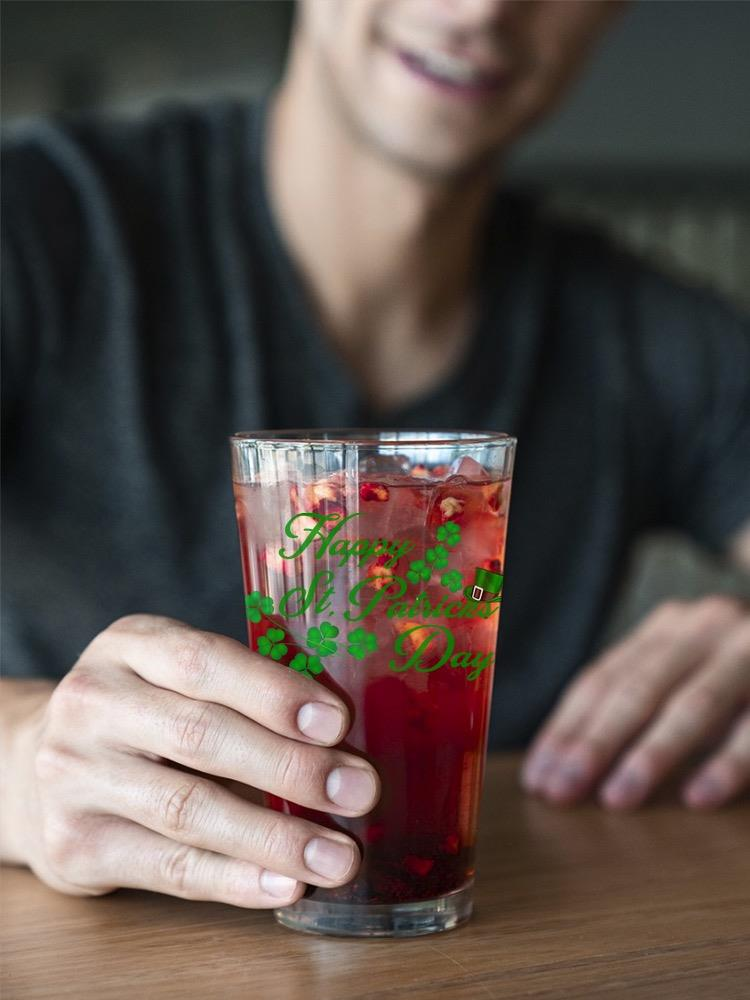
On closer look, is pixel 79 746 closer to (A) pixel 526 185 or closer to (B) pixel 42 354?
(B) pixel 42 354

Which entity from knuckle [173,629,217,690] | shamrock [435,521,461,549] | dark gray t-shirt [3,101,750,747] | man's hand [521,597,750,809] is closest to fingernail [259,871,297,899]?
knuckle [173,629,217,690]

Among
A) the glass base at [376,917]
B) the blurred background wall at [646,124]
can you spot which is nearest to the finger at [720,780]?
the glass base at [376,917]

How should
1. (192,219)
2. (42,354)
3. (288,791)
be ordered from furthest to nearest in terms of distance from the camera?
(192,219), (42,354), (288,791)

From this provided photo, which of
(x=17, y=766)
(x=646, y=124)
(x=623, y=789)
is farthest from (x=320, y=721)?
(x=646, y=124)

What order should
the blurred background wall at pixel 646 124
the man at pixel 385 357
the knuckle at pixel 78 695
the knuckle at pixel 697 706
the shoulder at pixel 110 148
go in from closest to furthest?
1. the knuckle at pixel 78 695
2. the knuckle at pixel 697 706
3. the man at pixel 385 357
4. the shoulder at pixel 110 148
5. the blurred background wall at pixel 646 124

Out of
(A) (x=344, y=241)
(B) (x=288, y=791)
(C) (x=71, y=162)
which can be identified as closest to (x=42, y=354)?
(C) (x=71, y=162)

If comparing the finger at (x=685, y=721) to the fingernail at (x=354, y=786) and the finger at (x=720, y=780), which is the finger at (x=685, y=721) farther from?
the fingernail at (x=354, y=786)

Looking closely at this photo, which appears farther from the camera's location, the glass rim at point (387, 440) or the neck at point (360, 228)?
the neck at point (360, 228)
